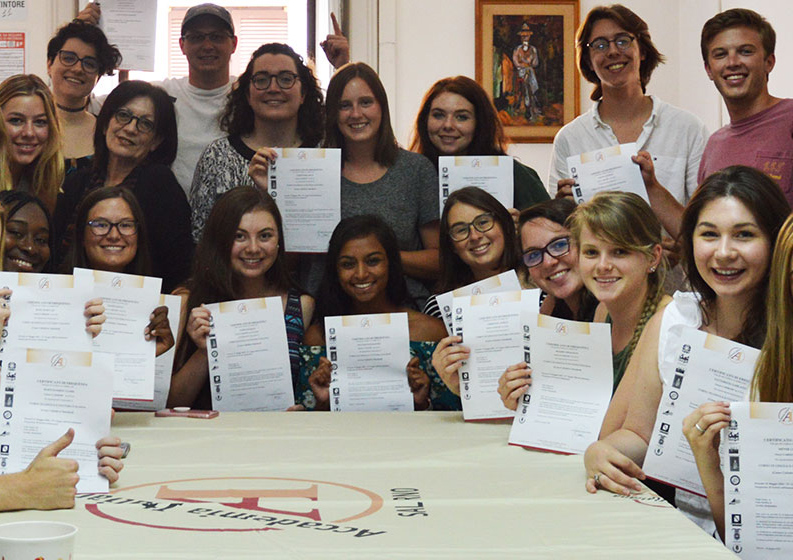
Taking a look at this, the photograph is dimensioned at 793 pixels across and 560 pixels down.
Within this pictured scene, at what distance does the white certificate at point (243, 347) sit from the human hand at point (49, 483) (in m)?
1.20

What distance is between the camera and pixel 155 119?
156 inches

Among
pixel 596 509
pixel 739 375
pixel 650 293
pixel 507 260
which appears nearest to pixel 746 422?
pixel 739 375

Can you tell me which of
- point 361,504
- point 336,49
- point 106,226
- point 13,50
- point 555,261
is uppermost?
point 13,50

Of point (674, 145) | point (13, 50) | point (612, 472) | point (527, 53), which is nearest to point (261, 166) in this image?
point (674, 145)

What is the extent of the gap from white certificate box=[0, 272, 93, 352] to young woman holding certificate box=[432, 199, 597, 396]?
1.51m

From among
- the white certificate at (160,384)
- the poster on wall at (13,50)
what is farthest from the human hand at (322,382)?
the poster on wall at (13,50)

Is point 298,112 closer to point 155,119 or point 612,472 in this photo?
point 155,119

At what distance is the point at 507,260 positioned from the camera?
11.7 ft

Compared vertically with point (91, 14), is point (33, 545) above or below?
below

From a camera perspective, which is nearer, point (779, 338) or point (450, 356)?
point (779, 338)

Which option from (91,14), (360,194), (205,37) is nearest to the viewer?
(360,194)

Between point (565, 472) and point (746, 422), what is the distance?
517 millimetres

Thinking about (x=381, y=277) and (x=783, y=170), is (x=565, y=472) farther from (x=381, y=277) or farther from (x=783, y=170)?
(x=783, y=170)

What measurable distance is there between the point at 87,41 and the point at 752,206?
3.05 metres
